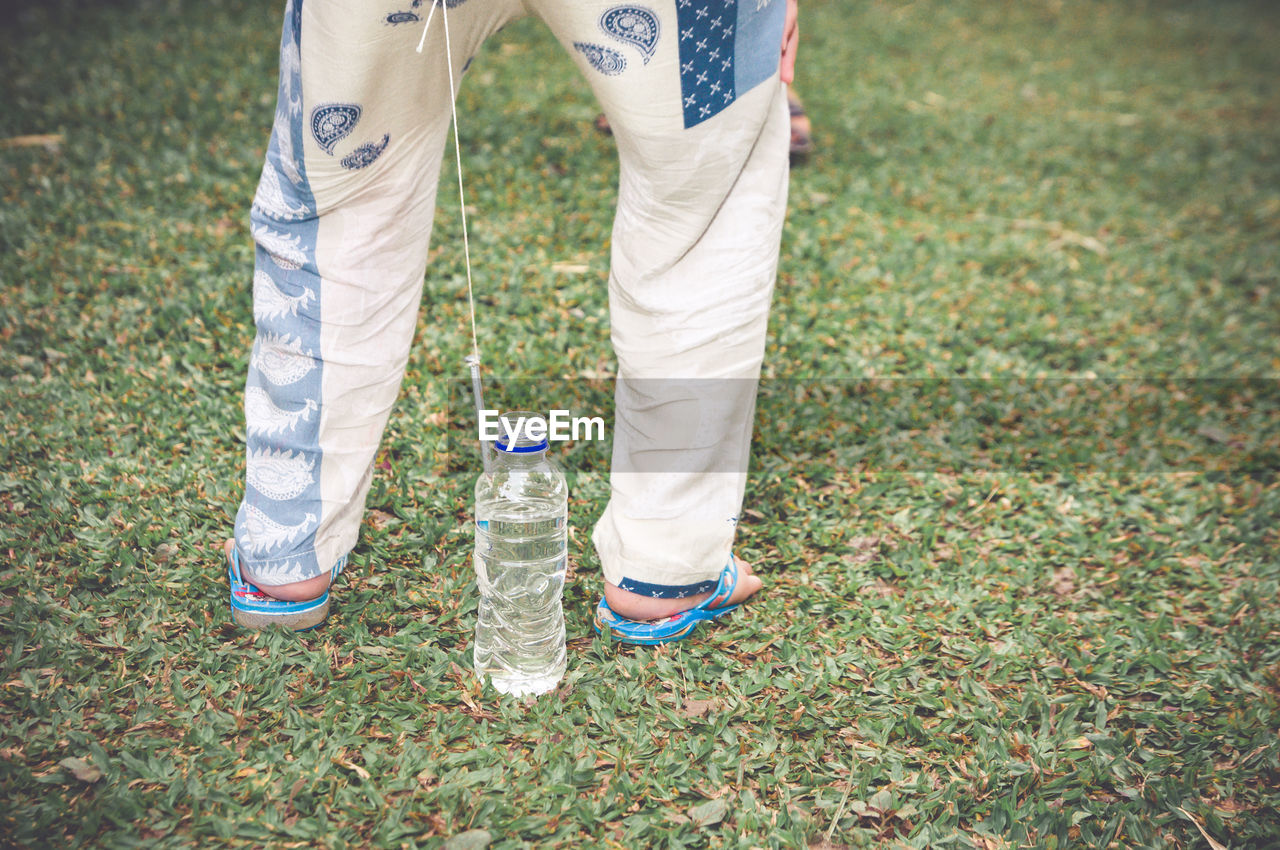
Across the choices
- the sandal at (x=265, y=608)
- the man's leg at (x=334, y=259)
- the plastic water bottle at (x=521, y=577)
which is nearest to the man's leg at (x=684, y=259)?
the plastic water bottle at (x=521, y=577)

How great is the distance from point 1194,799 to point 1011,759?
326mm

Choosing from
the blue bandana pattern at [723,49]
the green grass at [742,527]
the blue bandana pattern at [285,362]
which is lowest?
the green grass at [742,527]

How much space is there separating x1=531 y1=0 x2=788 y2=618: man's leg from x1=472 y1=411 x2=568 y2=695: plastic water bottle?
0.40ft

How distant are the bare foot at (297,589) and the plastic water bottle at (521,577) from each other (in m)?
0.32

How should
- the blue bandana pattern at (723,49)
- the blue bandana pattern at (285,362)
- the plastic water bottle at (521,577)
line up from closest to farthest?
the blue bandana pattern at (723,49) → the blue bandana pattern at (285,362) → the plastic water bottle at (521,577)

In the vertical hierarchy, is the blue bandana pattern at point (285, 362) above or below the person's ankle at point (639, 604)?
above

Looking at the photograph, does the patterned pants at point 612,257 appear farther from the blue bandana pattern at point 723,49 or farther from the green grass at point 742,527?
the green grass at point 742,527

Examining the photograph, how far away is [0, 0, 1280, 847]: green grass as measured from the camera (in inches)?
67.6

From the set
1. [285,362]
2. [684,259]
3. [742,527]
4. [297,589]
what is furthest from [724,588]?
[285,362]

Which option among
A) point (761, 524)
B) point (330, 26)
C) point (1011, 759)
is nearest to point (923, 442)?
point (761, 524)

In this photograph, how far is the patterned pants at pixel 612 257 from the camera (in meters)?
1.55

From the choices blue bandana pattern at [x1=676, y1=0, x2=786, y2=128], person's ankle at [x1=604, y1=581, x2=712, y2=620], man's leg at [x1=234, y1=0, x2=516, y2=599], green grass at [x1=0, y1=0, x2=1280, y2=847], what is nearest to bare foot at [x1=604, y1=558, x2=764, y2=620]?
person's ankle at [x1=604, y1=581, x2=712, y2=620]

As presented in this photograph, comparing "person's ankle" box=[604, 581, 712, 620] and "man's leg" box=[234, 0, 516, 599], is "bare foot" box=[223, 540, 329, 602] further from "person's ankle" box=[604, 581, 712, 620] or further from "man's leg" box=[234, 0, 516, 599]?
"person's ankle" box=[604, 581, 712, 620]

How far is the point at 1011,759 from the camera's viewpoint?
1.87 metres
